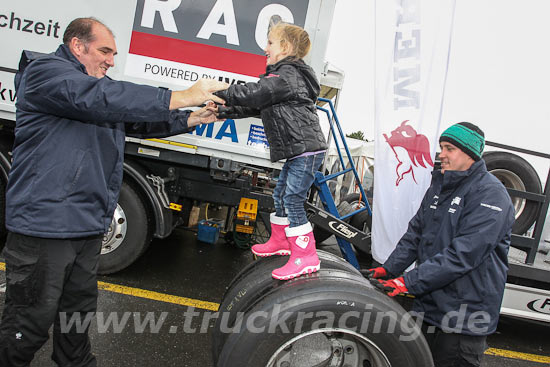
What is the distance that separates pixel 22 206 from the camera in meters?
1.83

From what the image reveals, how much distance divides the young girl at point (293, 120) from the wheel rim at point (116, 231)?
6.69 ft

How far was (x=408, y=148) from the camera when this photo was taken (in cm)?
329

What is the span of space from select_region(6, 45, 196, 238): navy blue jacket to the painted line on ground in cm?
180

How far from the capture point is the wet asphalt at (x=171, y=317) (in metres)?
2.68

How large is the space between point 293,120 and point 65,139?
4.31 ft

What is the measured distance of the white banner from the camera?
3.19m

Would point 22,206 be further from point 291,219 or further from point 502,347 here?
point 502,347

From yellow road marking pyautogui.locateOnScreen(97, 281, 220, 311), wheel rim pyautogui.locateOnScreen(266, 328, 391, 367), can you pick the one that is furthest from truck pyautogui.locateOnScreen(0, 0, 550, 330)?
wheel rim pyautogui.locateOnScreen(266, 328, 391, 367)

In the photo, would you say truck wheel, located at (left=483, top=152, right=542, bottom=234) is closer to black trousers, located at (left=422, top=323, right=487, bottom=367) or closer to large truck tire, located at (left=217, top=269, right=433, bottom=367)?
black trousers, located at (left=422, top=323, right=487, bottom=367)

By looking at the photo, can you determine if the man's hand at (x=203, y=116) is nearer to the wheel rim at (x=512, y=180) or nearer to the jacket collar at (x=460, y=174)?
the jacket collar at (x=460, y=174)

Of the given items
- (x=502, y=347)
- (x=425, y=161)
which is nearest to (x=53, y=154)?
(x=425, y=161)

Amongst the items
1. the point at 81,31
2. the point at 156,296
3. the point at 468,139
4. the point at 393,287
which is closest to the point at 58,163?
the point at 81,31

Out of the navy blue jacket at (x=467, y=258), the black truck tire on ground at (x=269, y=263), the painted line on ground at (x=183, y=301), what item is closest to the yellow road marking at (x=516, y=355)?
the painted line on ground at (x=183, y=301)

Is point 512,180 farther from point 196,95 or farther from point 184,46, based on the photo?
point 184,46
